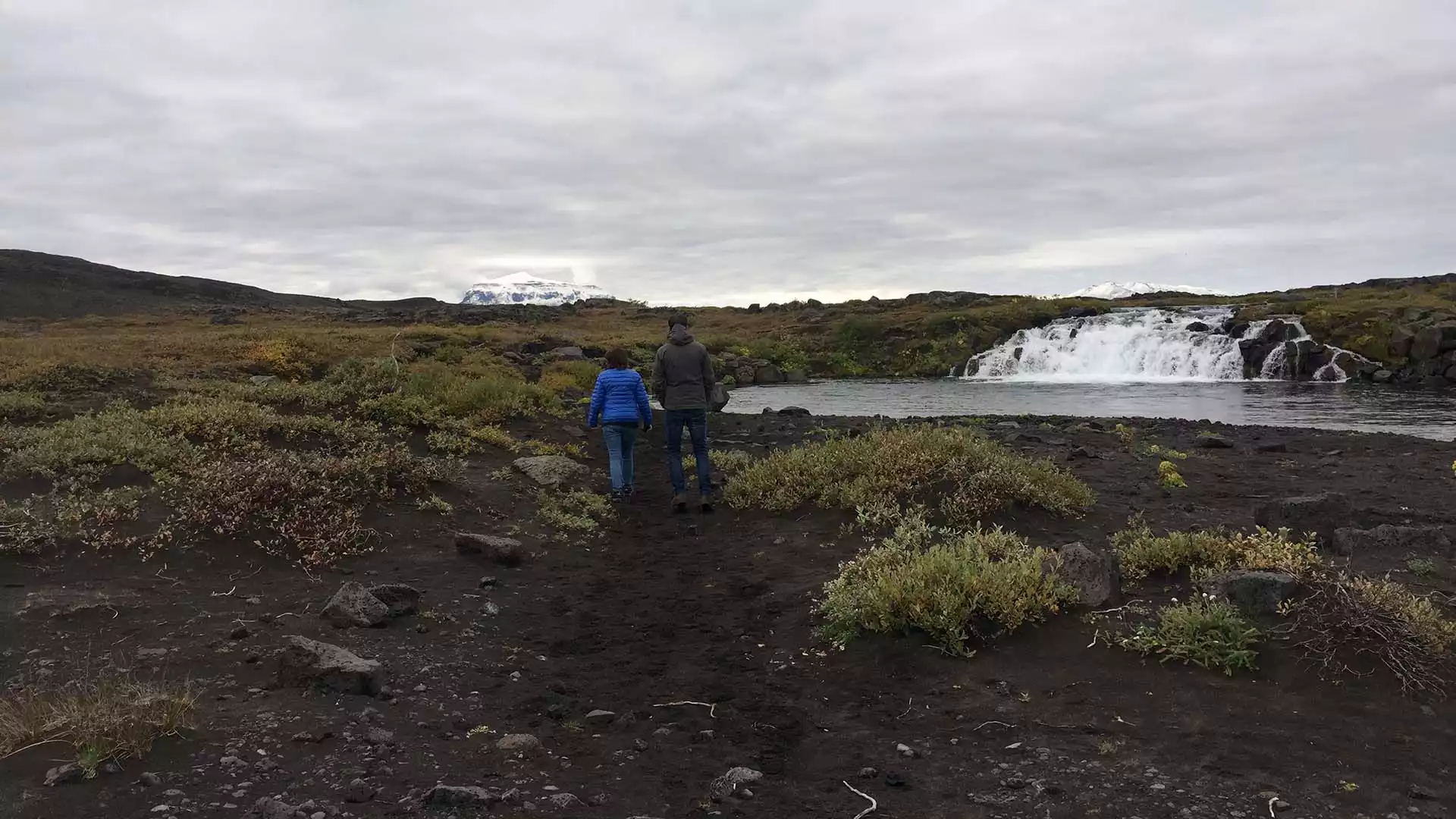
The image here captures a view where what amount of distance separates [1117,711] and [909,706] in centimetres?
123

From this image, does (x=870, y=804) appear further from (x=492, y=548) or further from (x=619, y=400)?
(x=619, y=400)

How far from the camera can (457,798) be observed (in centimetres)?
416

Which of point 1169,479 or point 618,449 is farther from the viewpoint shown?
point 618,449

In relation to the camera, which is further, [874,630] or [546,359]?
[546,359]

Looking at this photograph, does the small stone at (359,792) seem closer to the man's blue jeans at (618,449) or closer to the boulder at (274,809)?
the boulder at (274,809)

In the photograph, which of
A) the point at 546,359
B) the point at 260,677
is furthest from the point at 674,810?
the point at 546,359

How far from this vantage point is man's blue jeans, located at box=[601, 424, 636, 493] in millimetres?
12789

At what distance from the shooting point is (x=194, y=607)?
6.82 metres

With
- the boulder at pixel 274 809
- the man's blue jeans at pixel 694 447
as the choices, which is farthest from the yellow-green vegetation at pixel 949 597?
the man's blue jeans at pixel 694 447

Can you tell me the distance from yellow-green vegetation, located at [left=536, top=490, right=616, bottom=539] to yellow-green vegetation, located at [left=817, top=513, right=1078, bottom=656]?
4.64m

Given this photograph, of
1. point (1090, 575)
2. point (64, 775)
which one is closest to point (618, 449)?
point (1090, 575)

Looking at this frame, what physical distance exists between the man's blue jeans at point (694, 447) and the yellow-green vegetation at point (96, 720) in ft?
25.6

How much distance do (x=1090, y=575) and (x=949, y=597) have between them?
1.26m

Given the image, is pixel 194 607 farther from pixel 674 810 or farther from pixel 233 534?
pixel 674 810
